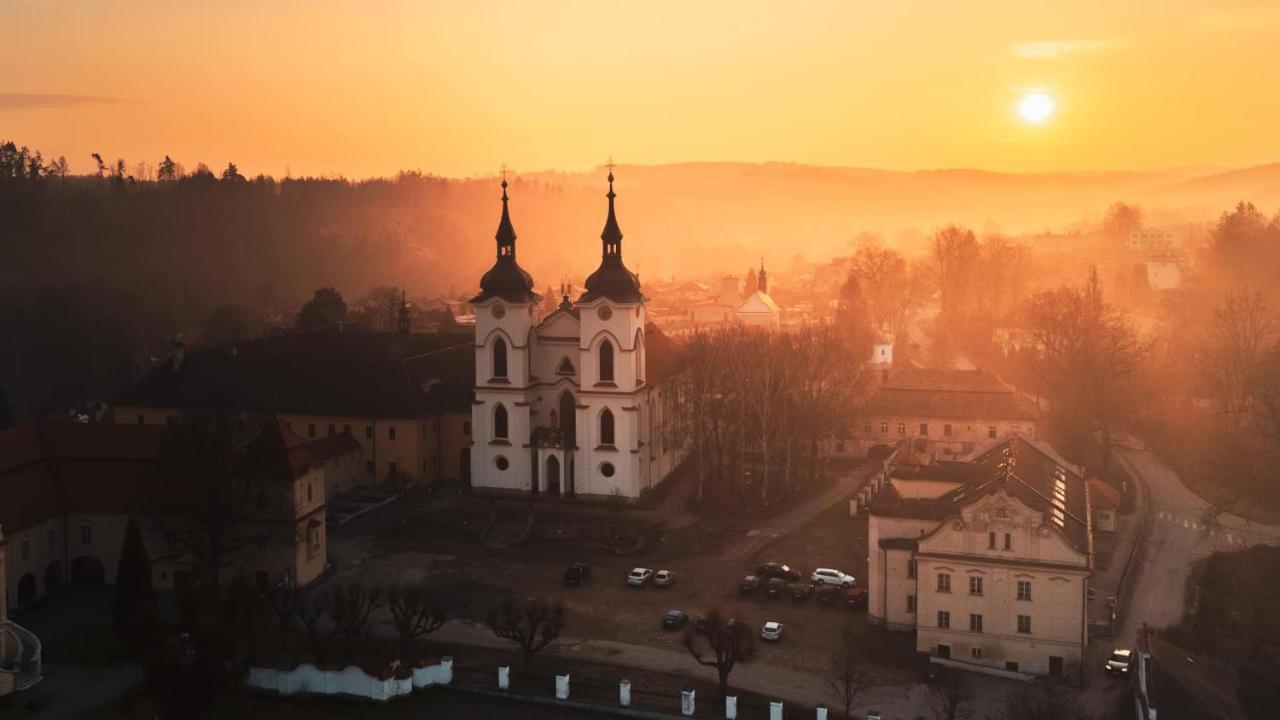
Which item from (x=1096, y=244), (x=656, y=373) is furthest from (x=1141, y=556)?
(x=1096, y=244)

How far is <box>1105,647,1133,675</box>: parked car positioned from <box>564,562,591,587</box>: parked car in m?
17.9

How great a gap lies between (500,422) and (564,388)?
3304 mm

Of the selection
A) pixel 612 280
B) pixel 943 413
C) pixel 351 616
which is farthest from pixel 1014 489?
pixel 943 413

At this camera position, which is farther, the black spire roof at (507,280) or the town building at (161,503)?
the black spire roof at (507,280)

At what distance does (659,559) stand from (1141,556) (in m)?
18.9

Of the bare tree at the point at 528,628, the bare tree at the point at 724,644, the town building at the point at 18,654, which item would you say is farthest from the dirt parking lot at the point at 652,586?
the town building at the point at 18,654

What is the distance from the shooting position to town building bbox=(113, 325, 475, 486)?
5431 centimetres

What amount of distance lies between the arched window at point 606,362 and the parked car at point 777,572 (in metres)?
12.3

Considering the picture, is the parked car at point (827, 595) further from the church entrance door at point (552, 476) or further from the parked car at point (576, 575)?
the church entrance door at point (552, 476)

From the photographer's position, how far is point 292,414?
55656 millimetres

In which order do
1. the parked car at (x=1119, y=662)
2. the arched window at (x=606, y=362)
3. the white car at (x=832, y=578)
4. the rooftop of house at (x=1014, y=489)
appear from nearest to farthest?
the parked car at (x=1119, y=662)
the rooftop of house at (x=1014, y=489)
the white car at (x=832, y=578)
the arched window at (x=606, y=362)

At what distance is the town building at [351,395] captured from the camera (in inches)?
2138

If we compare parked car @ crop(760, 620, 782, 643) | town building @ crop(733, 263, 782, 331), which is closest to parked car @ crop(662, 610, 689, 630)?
parked car @ crop(760, 620, 782, 643)

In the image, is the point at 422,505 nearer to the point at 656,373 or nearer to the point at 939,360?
the point at 656,373
